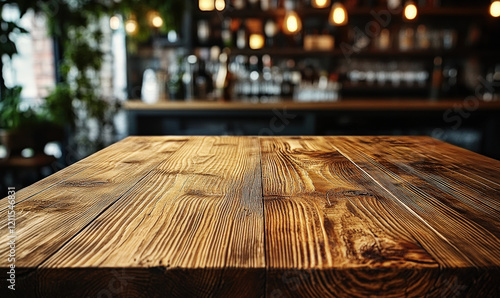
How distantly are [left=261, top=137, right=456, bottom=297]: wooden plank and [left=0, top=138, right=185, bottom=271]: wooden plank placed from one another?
266 millimetres

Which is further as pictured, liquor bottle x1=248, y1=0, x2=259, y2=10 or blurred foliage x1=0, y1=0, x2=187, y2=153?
liquor bottle x1=248, y1=0, x2=259, y2=10

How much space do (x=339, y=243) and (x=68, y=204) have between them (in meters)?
0.44

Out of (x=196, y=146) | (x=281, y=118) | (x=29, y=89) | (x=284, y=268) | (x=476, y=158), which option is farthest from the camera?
(x=29, y=89)

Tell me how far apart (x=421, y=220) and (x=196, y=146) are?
2.68 feet

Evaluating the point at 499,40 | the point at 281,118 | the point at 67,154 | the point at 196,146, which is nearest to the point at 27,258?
the point at 196,146

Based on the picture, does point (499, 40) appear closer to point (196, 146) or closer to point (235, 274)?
point (196, 146)

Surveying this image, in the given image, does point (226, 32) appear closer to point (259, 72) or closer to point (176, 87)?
point (259, 72)

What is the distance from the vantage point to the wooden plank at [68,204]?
486 millimetres

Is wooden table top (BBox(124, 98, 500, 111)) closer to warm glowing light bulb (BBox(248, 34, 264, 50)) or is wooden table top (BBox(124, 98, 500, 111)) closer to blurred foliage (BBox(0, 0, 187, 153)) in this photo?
blurred foliage (BBox(0, 0, 187, 153))

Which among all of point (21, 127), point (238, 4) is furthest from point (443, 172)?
point (238, 4)

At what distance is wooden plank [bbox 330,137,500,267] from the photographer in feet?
1.54

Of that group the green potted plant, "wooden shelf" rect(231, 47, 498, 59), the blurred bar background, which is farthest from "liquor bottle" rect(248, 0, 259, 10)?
the green potted plant

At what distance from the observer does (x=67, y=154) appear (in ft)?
13.4

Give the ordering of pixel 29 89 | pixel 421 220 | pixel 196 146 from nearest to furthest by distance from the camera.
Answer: pixel 421 220
pixel 196 146
pixel 29 89
